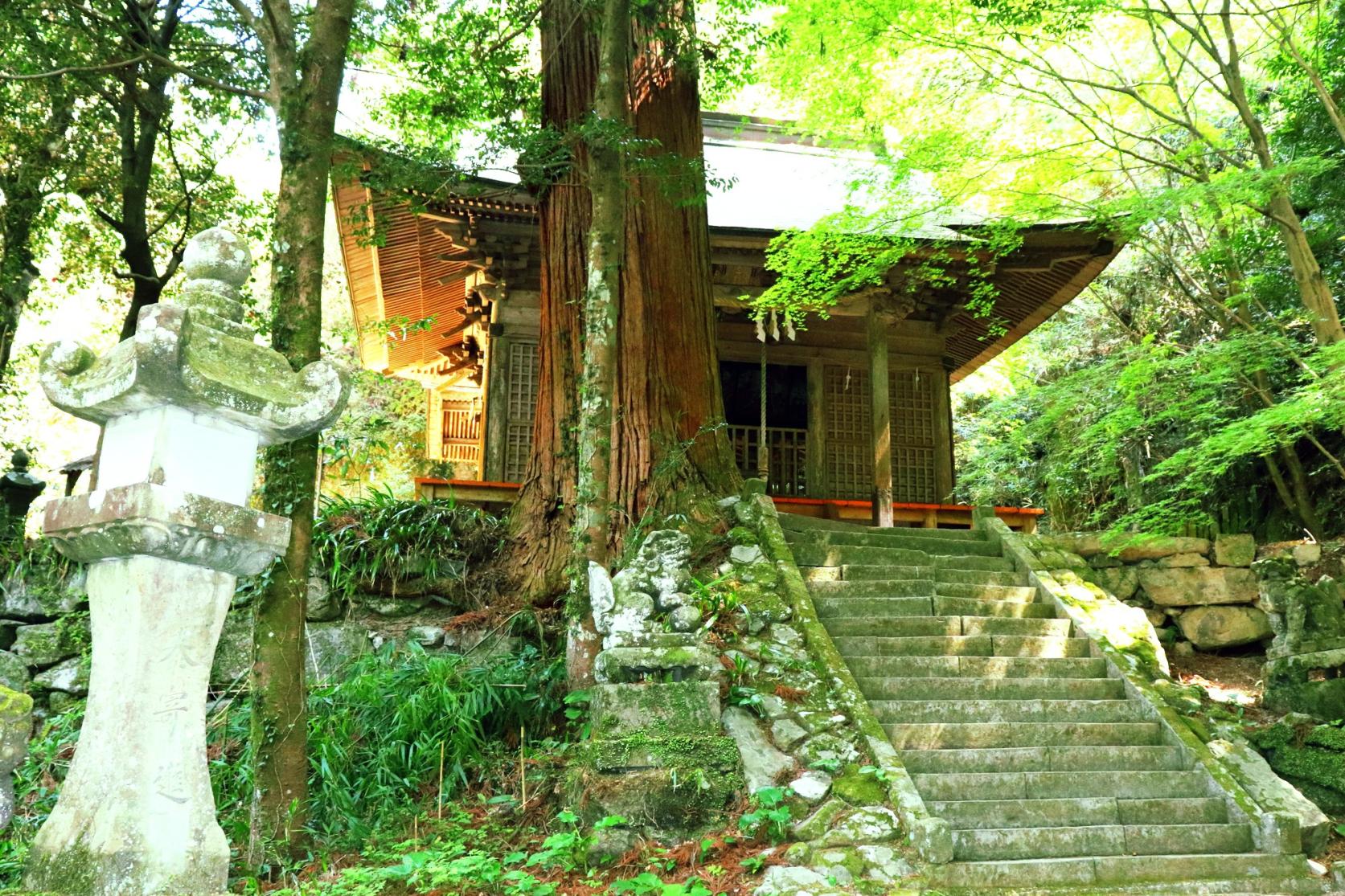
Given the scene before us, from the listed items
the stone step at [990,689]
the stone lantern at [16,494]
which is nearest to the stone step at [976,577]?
the stone step at [990,689]

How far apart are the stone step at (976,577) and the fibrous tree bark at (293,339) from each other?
4993 mm

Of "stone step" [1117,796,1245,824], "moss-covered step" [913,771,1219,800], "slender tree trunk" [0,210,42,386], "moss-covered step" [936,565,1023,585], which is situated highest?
"slender tree trunk" [0,210,42,386]

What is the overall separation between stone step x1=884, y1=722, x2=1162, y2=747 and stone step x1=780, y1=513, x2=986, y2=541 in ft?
8.03

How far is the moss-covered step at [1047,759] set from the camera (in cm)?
562

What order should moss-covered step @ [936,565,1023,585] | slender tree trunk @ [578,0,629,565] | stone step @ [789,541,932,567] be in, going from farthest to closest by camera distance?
moss-covered step @ [936,565,1023,585] < stone step @ [789,541,932,567] < slender tree trunk @ [578,0,629,565]

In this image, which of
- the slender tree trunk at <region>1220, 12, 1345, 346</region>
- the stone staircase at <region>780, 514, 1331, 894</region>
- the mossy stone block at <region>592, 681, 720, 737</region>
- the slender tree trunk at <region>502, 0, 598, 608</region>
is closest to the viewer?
the stone staircase at <region>780, 514, 1331, 894</region>

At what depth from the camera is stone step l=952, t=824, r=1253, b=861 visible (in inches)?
194

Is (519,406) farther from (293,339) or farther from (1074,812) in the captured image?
(1074,812)

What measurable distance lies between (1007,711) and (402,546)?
4852mm

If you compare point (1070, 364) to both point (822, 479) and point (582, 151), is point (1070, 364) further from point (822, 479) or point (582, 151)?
point (582, 151)

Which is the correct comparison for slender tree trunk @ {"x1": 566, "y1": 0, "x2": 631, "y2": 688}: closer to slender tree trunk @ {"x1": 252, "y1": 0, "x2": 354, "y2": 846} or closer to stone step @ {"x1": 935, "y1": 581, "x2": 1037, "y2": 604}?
slender tree trunk @ {"x1": 252, "y1": 0, "x2": 354, "y2": 846}

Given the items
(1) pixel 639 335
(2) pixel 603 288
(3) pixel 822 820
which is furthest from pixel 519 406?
(3) pixel 822 820

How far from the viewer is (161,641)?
3.12 m

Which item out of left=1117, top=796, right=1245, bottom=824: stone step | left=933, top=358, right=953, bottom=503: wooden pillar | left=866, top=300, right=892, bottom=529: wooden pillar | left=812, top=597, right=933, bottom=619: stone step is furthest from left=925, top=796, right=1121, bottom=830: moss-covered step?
left=933, top=358, right=953, bottom=503: wooden pillar
